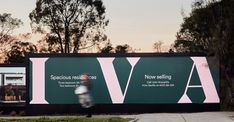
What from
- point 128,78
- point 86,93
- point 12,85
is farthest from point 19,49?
point 86,93

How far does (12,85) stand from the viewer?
2822 centimetres

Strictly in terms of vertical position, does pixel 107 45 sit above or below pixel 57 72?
above

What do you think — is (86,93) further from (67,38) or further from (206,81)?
(67,38)

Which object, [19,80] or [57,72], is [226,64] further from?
[19,80]

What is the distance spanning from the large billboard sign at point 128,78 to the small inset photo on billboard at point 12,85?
8.68 ft

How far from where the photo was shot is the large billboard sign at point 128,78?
24844mm

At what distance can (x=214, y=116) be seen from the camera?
21031 millimetres

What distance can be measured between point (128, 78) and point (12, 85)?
6.37 m

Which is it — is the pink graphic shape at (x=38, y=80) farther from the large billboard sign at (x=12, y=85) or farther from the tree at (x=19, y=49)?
the tree at (x=19, y=49)

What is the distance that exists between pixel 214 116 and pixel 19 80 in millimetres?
10969

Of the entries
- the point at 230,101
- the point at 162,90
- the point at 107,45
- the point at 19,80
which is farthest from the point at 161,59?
→ the point at 107,45

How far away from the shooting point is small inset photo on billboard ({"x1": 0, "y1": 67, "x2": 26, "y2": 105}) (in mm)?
27797

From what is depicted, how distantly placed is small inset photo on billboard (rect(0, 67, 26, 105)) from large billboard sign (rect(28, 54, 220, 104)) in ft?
8.68

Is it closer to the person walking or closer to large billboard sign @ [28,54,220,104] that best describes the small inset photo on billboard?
large billboard sign @ [28,54,220,104]
